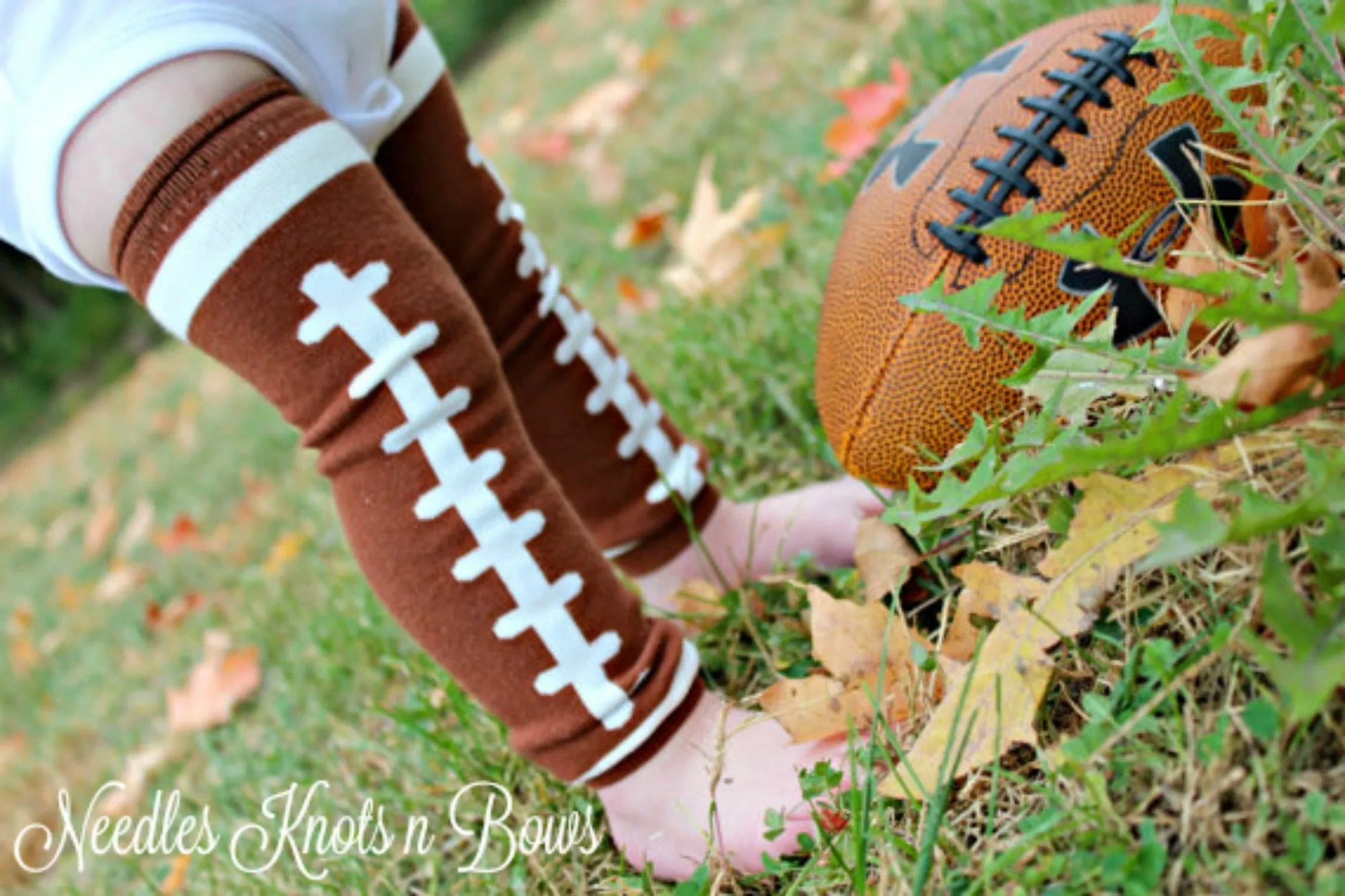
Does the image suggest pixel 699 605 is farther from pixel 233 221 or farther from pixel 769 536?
pixel 233 221

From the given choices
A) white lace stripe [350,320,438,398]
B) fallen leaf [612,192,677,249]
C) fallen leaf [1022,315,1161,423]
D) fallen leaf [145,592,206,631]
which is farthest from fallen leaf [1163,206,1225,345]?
fallen leaf [145,592,206,631]

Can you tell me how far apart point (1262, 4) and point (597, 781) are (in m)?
1.01

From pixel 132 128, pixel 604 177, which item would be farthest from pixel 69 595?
pixel 132 128

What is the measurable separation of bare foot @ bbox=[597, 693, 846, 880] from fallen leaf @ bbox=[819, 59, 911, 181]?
1.18m

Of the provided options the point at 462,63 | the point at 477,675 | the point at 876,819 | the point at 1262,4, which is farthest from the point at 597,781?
the point at 462,63

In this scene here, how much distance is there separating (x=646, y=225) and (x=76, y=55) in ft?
5.27

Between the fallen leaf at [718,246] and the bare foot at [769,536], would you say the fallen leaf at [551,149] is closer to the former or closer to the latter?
the fallen leaf at [718,246]

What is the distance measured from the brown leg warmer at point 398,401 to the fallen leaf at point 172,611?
158cm

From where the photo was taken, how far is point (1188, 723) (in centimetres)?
85

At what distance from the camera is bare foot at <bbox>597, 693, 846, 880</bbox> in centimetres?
114

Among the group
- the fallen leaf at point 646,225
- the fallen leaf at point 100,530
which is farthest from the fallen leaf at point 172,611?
the fallen leaf at point 646,225

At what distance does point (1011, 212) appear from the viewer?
1203 millimetres

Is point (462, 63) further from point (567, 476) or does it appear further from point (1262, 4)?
point (1262, 4)

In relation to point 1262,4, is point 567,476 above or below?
below
